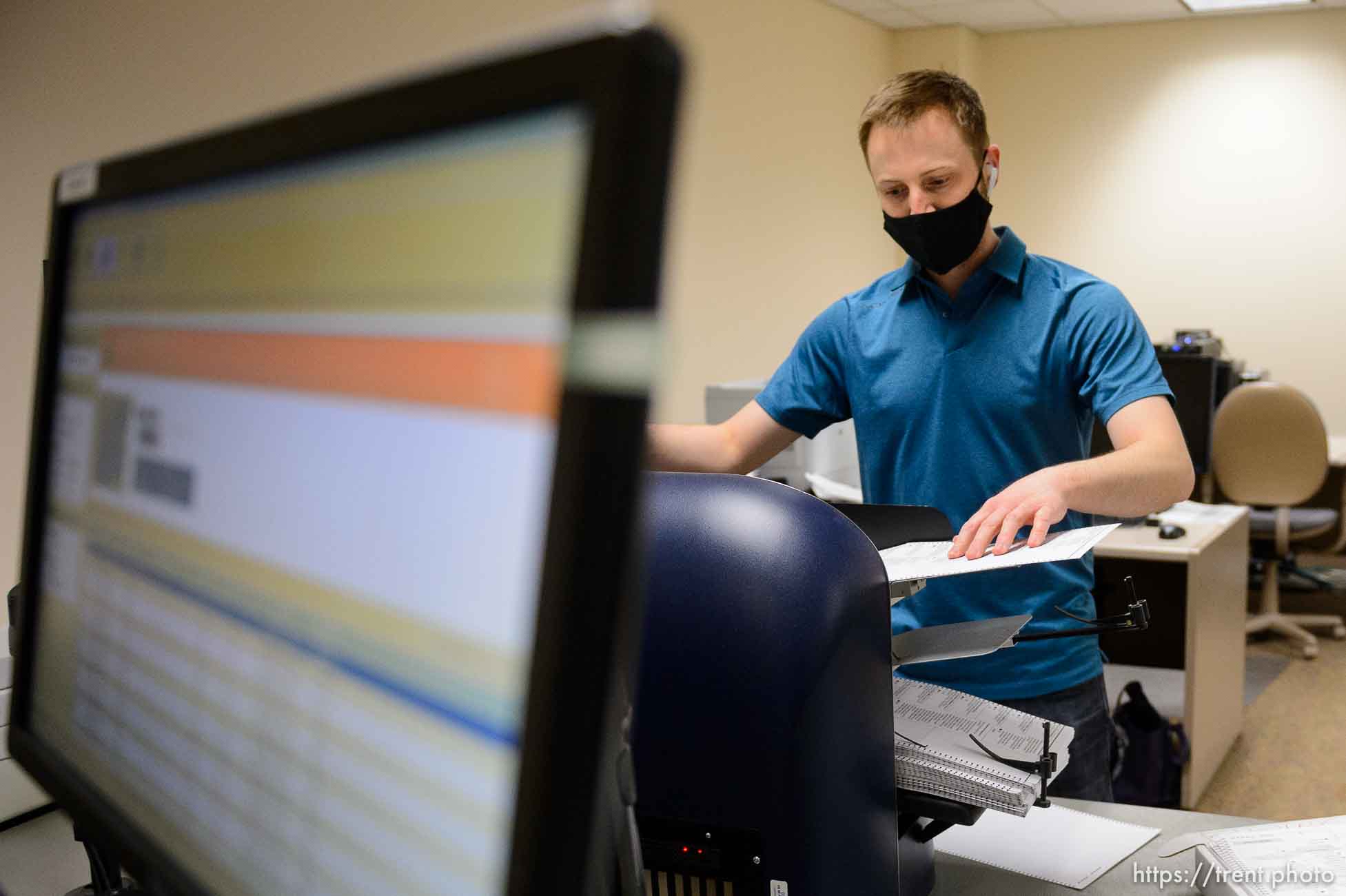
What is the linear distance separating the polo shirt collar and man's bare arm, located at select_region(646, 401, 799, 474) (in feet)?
0.81

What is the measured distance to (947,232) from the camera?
56.9 inches

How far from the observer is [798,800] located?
760mm

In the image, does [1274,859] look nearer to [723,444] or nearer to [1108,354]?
[1108,354]

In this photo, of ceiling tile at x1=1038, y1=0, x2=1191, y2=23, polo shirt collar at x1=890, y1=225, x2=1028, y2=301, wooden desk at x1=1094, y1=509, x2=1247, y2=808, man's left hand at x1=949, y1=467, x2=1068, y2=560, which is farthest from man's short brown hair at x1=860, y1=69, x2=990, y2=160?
ceiling tile at x1=1038, y1=0, x2=1191, y2=23

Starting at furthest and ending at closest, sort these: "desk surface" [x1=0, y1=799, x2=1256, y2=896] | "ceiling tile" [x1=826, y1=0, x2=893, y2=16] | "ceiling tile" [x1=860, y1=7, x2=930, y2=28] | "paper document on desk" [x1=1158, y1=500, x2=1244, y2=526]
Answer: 1. "ceiling tile" [x1=860, y1=7, x2=930, y2=28]
2. "ceiling tile" [x1=826, y1=0, x2=893, y2=16]
3. "paper document on desk" [x1=1158, y1=500, x2=1244, y2=526]
4. "desk surface" [x1=0, y1=799, x2=1256, y2=896]

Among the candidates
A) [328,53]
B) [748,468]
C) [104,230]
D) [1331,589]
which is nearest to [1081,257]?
[1331,589]

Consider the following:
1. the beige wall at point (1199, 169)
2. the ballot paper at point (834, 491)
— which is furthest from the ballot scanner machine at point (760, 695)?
the beige wall at point (1199, 169)

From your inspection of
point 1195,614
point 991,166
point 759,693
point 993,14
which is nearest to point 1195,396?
point 1195,614

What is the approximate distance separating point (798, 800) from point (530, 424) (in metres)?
0.50

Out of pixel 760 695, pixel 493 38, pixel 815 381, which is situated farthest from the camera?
pixel 815 381

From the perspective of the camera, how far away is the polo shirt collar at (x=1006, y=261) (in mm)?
1459

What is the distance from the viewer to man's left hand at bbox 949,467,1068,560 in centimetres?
94

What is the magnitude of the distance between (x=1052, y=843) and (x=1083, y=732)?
1.13ft

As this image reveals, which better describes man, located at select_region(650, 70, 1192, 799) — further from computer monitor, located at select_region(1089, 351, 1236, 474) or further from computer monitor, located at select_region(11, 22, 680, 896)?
computer monitor, located at select_region(1089, 351, 1236, 474)
